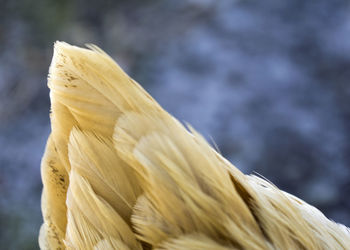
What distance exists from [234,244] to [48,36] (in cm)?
203

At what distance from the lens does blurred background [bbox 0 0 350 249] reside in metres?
2.32

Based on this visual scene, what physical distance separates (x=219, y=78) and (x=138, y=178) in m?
1.74

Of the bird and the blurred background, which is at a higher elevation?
the blurred background

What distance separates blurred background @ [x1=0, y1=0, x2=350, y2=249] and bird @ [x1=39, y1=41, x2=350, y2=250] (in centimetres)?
145

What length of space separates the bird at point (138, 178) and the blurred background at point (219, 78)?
4.77 ft

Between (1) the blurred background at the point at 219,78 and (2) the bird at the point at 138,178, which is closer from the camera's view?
(2) the bird at the point at 138,178

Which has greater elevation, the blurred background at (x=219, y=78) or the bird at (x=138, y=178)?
the blurred background at (x=219, y=78)

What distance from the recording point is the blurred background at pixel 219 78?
7.62ft

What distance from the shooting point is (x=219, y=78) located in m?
2.53

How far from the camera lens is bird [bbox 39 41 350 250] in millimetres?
816

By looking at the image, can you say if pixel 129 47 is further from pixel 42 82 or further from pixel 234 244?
pixel 234 244

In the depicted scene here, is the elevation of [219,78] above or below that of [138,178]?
above

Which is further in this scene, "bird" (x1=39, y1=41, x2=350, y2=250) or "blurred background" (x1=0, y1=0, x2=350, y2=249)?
"blurred background" (x1=0, y1=0, x2=350, y2=249)

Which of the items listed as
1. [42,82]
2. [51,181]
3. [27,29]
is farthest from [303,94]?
[51,181]
